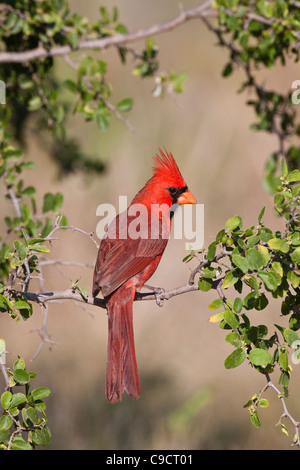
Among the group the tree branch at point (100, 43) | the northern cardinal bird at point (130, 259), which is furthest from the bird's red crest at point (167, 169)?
the tree branch at point (100, 43)

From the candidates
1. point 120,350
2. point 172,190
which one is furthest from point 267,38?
point 120,350

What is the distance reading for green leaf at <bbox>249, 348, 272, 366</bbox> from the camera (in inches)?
73.3

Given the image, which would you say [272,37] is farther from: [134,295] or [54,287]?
[54,287]

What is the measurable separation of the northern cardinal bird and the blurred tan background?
0.81 m

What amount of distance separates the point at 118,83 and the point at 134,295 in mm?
2766

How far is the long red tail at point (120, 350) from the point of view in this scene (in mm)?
2480

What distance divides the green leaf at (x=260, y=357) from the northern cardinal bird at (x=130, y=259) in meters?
0.74

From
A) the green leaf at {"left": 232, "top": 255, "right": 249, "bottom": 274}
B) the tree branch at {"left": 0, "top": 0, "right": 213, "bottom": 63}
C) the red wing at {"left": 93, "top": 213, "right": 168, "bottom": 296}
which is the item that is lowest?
the red wing at {"left": 93, "top": 213, "right": 168, "bottom": 296}

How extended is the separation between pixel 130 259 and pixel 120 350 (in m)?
0.43

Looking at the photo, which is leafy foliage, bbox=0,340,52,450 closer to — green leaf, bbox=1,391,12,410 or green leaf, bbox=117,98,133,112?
green leaf, bbox=1,391,12,410

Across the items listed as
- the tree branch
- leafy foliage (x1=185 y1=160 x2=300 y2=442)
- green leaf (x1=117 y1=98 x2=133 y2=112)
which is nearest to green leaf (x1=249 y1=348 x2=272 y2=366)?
leafy foliage (x1=185 y1=160 x2=300 y2=442)

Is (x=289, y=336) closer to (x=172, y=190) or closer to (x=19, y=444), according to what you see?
(x=19, y=444)

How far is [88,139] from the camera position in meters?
4.80
